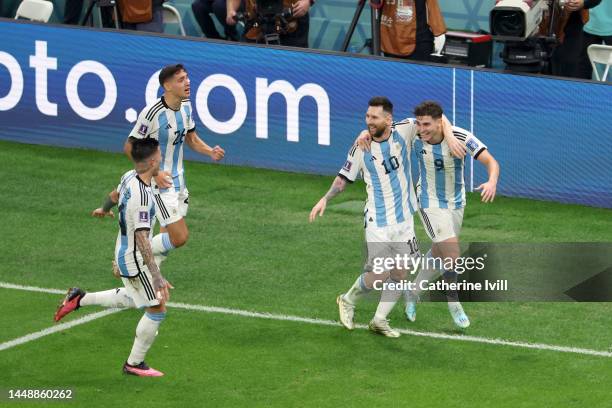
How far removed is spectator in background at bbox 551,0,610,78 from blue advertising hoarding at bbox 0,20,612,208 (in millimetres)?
1263

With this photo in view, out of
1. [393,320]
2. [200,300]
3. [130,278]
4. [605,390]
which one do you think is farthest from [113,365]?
[605,390]

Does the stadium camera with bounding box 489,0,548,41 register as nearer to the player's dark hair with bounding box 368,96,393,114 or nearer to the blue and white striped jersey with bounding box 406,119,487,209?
the blue and white striped jersey with bounding box 406,119,487,209

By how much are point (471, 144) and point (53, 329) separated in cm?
423

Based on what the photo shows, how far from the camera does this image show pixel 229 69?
1833 cm

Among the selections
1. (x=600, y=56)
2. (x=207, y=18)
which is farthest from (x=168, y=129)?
(x=207, y=18)

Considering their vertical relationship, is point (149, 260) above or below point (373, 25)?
above

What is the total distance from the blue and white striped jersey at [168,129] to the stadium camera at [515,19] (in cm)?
488

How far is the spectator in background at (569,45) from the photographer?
17.8 m

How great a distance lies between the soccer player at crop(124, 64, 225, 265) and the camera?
13.5 meters

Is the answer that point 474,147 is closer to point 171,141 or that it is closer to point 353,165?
point 353,165

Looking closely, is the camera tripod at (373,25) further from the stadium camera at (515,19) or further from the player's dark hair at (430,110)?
the player's dark hair at (430,110)

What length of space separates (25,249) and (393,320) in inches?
176

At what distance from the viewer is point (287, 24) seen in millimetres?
18891

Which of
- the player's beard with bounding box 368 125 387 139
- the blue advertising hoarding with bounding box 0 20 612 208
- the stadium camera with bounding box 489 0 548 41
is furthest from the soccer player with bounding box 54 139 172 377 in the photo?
the stadium camera with bounding box 489 0 548 41
